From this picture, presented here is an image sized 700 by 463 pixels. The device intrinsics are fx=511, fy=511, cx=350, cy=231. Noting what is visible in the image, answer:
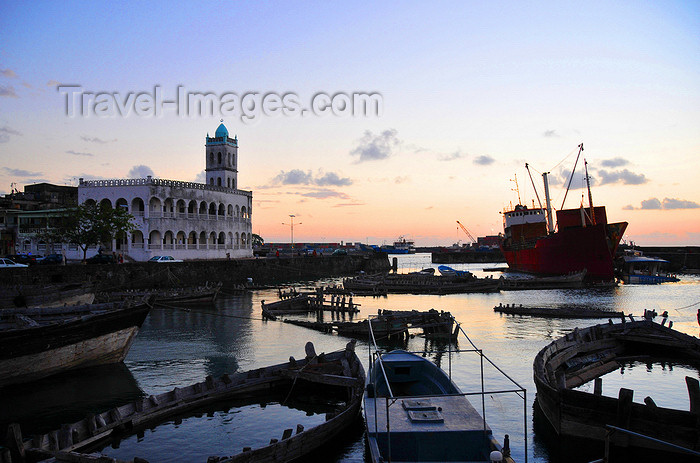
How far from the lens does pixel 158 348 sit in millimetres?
27531

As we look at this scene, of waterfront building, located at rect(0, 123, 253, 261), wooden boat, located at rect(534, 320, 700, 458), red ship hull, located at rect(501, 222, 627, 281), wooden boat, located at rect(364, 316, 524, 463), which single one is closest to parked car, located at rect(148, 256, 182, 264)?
waterfront building, located at rect(0, 123, 253, 261)

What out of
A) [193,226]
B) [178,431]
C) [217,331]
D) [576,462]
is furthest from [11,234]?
[576,462]

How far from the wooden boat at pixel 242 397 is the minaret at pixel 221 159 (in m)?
69.9

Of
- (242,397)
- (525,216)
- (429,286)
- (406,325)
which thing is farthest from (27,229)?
(525,216)

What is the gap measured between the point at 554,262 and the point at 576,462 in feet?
218

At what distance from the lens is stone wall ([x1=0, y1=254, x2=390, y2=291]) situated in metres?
49.9

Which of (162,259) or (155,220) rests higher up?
(155,220)

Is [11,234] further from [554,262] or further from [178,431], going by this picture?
[554,262]

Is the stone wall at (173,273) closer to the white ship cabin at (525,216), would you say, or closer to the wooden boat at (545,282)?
the wooden boat at (545,282)

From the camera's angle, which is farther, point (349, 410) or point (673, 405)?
point (673, 405)

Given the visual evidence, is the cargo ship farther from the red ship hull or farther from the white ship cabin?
the white ship cabin

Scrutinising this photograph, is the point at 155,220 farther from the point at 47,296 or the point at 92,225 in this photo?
the point at 47,296

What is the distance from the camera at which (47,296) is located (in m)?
31.4

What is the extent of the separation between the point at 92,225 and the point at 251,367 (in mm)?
43641
